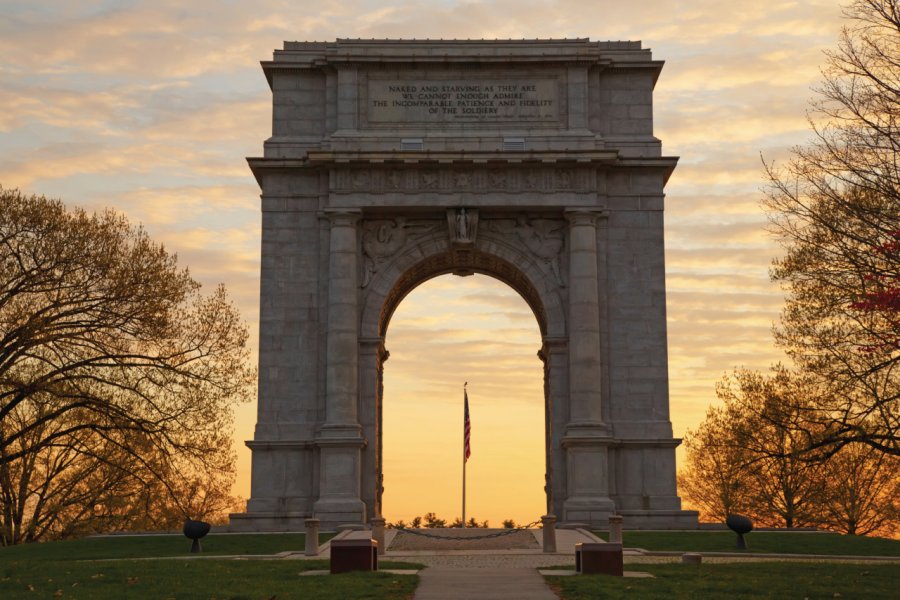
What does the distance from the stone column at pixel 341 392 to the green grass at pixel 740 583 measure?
754 inches

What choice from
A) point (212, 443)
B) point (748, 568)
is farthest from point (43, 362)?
point (748, 568)

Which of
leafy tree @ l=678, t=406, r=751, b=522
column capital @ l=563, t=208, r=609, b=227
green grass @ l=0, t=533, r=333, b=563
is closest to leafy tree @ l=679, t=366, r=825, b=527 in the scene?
leafy tree @ l=678, t=406, r=751, b=522

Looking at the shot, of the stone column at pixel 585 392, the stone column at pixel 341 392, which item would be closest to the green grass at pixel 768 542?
the stone column at pixel 585 392

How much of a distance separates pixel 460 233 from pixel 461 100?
19.1 ft

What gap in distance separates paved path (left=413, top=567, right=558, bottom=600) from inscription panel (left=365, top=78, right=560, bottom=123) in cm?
2592

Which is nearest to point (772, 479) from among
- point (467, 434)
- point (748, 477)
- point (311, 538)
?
point (748, 477)

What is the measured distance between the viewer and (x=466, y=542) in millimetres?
41625

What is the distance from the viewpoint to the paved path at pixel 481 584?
23.2 m

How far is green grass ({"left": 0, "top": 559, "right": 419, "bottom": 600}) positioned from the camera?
23859mm

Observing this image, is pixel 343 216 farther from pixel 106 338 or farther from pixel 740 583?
pixel 740 583

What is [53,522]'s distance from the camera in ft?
201

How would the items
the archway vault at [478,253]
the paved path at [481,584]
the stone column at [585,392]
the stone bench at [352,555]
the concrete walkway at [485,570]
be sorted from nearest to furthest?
the paved path at [481,584], the concrete walkway at [485,570], the stone bench at [352,555], the stone column at [585,392], the archway vault at [478,253]

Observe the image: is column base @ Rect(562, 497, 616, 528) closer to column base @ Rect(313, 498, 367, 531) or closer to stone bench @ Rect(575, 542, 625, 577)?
column base @ Rect(313, 498, 367, 531)

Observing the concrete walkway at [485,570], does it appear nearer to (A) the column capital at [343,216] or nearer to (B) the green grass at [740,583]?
(B) the green grass at [740,583]
